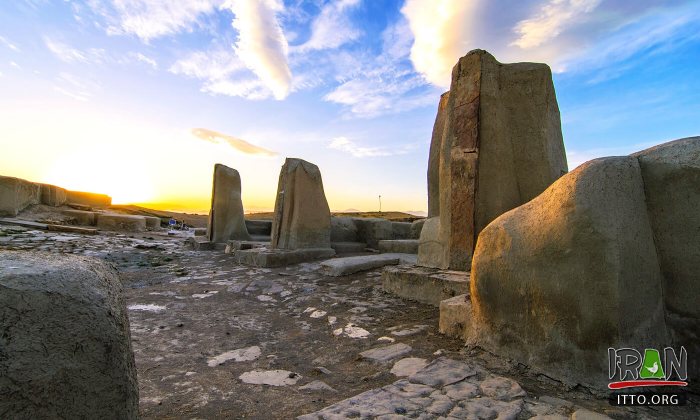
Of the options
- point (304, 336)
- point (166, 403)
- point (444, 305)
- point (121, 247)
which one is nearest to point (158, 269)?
point (121, 247)

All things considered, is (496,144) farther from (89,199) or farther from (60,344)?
(89,199)

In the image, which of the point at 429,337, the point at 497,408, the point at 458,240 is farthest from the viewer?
the point at 458,240

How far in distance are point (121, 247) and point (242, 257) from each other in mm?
3867

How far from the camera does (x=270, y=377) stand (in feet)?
8.07

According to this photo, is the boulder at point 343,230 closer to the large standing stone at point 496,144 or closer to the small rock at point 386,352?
the large standing stone at point 496,144

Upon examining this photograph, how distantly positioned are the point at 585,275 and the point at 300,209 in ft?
18.3

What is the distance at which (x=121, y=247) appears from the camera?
8914mm

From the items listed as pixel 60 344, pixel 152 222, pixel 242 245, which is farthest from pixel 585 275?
pixel 152 222

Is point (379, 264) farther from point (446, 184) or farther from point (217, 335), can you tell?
point (217, 335)

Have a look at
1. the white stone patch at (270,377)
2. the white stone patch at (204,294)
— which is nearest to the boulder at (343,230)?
the white stone patch at (204,294)

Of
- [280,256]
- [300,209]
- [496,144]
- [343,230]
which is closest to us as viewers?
[496,144]

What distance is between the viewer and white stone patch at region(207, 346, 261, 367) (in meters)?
2.77

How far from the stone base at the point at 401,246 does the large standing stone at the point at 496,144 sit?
114 inches

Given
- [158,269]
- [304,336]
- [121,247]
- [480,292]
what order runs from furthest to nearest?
[121,247]
[158,269]
[304,336]
[480,292]
